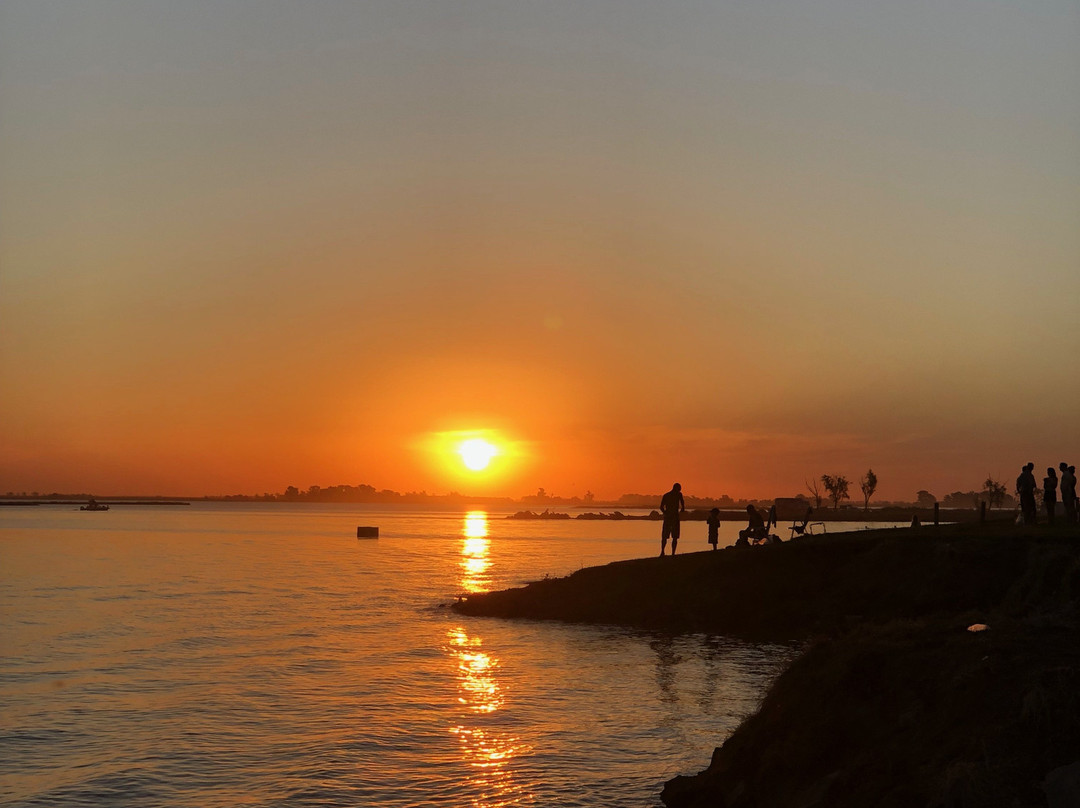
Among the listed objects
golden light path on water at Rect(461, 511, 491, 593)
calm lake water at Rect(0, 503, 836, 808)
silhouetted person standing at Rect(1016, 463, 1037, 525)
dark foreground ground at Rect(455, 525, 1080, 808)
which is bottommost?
golden light path on water at Rect(461, 511, 491, 593)

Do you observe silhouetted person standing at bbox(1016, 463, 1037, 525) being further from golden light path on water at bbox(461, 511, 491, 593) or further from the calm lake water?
golden light path on water at bbox(461, 511, 491, 593)

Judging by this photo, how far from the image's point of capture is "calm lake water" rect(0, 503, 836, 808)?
656 inches

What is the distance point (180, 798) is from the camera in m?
15.9

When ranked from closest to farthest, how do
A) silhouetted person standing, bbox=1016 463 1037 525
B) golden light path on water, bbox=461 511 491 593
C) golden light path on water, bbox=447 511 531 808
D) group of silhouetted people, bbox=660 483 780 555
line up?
golden light path on water, bbox=447 511 531 808
silhouetted person standing, bbox=1016 463 1037 525
group of silhouetted people, bbox=660 483 780 555
golden light path on water, bbox=461 511 491 593

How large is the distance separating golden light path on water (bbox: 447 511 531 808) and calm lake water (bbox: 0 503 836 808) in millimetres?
Answer: 67

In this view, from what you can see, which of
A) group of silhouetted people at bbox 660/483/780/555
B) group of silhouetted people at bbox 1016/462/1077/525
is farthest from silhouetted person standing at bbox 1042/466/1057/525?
group of silhouetted people at bbox 660/483/780/555

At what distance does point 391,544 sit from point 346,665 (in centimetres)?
9048

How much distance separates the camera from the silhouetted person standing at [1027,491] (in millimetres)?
37188

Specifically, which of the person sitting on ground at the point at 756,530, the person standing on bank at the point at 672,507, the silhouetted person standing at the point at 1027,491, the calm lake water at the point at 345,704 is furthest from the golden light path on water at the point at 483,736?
the silhouetted person standing at the point at 1027,491

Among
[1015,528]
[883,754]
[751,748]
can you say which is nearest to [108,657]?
[751,748]

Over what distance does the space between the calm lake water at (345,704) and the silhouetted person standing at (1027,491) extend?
1351 centimetres

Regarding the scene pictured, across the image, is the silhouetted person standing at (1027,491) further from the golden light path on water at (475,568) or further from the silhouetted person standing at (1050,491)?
the golden light path on water at (475,568)

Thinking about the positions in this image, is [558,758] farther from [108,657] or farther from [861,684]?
[108,657]

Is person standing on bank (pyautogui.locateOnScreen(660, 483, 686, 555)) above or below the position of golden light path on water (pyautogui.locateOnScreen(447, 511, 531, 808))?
above
